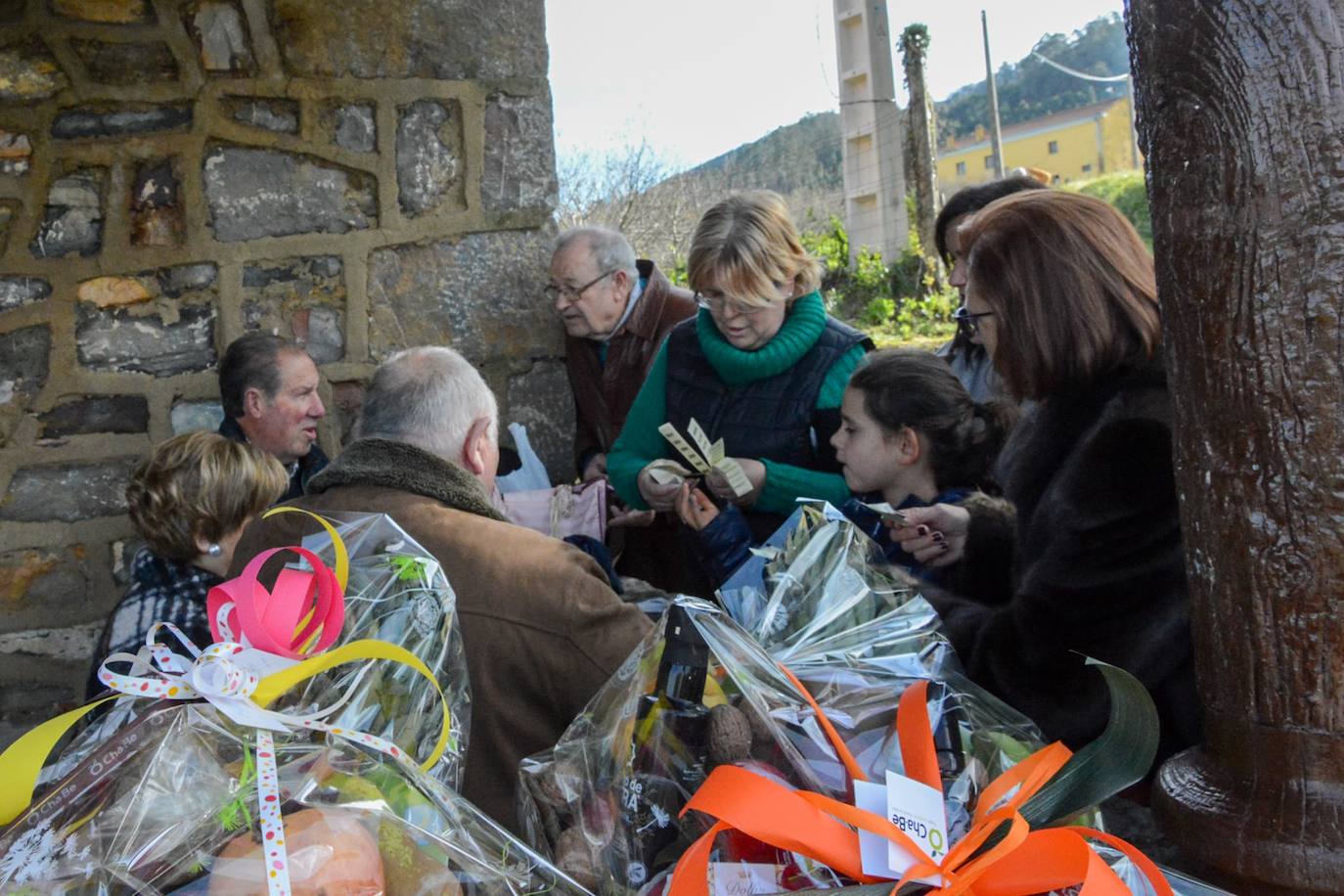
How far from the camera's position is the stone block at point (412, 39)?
11.3 feet

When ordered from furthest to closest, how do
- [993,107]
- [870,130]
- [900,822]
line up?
[993,107], [870,130], [900,822]

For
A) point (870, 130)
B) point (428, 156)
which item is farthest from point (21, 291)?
point (870, 130)

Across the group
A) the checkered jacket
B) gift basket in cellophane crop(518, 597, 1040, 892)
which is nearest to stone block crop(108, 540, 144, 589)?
the checkered jacket

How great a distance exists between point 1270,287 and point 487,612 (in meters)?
1.12

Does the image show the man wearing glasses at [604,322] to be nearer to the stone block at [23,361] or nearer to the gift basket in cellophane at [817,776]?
the stone block at [23,361]

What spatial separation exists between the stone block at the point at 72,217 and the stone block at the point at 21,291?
0.08 meters

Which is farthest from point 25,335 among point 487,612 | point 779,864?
point 779,864

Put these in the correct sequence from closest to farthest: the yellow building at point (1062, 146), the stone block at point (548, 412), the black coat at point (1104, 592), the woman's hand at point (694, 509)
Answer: the black coat at point (1104, 592) < the woman's hand at point (694, 509) < the stone block at point (548, 412) < the yellow building at point (1062, 146)

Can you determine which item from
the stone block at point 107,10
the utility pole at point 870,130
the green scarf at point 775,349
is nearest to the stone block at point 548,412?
the green scarf at point 775,349

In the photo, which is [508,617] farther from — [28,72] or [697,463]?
[28,72]

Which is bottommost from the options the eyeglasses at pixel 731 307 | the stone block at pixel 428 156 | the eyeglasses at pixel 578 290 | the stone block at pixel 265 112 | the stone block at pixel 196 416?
the stone block at pixel 196 416

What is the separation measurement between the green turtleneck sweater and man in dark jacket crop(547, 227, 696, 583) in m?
0.32

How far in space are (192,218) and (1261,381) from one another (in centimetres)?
313

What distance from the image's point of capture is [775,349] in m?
2.95
